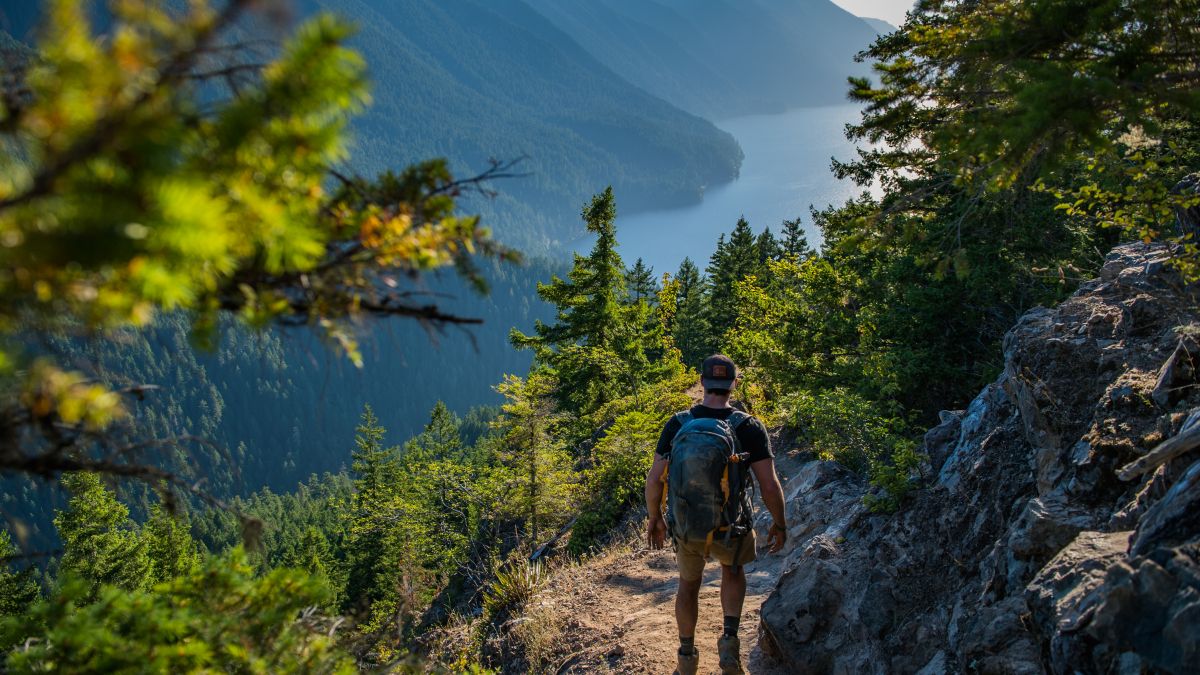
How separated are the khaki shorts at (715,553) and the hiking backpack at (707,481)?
7cm

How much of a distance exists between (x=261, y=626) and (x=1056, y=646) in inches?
156

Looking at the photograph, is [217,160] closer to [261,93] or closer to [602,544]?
[261,93]

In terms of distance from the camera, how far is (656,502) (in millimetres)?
5344

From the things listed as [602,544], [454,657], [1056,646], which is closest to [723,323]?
[602,544]

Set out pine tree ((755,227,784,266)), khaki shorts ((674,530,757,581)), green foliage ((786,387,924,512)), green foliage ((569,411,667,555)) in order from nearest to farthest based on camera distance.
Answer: khaki shorts ((674,530,757,581)) < green foliage ((786,387,924,512)) < green foliage ((569,411,667,555)) < pine tree ((755,227,784,266))

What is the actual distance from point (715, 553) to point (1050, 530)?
2215mm

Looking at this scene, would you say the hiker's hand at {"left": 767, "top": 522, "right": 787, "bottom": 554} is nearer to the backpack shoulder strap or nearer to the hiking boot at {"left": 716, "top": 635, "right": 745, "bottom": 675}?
the hiking boot at {"left": 716, "top": 635, "right": 745, "bottom": 675}

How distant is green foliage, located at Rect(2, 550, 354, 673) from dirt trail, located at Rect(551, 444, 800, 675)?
4.31 metres

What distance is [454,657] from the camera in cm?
833

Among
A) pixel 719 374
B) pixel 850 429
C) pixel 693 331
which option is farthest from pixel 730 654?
pixel 693 331

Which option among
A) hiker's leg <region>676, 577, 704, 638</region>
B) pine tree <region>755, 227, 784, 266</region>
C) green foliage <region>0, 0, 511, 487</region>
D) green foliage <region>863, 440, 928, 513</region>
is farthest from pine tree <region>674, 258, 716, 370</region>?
green foliage <region>0, 0, 511, 487</region>

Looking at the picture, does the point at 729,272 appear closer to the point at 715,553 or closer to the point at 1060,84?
the point at 715,553

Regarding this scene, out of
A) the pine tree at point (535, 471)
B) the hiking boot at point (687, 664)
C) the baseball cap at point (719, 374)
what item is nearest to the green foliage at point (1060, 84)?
the baseball cap at point (719, 374)

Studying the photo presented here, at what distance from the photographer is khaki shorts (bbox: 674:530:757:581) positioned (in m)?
5.00
